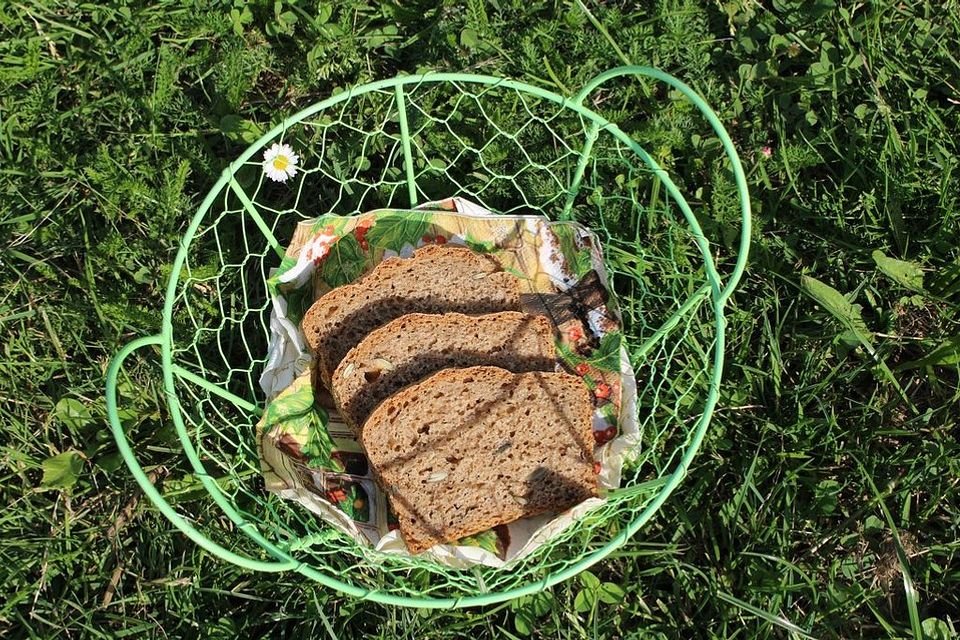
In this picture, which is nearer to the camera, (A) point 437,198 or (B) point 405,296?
(B) point 405,296

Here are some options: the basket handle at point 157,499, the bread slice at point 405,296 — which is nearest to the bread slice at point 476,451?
the bread slice at point 405,296

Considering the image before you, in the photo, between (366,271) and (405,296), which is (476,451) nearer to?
(405,296)

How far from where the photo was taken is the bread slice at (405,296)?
107 inches

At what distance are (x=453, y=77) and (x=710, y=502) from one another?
61.7 inches

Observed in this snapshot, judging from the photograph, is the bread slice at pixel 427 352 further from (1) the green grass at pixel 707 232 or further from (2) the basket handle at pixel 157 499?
(1) the green grass at pixel 707 232

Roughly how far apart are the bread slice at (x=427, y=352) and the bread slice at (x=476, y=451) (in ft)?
0.40

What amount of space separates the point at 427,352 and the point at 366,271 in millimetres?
405

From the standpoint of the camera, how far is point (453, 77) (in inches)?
103

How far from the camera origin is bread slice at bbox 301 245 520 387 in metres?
2.72

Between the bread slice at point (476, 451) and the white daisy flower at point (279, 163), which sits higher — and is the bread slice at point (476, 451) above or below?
below

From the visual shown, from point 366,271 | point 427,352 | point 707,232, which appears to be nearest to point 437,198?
point 366,271

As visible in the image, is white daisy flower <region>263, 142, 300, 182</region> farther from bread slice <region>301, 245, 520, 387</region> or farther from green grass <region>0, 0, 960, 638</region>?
bread slice <region>301, 245, 520, 387</region>

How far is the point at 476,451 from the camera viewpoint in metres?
2.58

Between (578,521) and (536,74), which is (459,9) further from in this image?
(578,521)
